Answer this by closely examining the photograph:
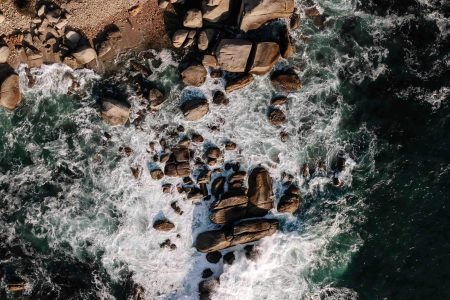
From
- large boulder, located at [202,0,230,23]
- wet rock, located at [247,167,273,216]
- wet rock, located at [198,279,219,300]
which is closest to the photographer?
large boulder, located at [202,0,230,23]

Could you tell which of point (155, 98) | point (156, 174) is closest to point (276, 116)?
point (155, 98)

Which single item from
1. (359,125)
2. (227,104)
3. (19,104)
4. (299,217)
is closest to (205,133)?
(227,104)

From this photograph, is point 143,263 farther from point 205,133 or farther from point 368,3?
point 368,3

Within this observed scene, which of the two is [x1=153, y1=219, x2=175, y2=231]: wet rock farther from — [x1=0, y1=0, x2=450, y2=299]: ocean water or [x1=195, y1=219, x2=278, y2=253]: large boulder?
[x1=195, y1=219, x2=278, y2=253]: large boulder

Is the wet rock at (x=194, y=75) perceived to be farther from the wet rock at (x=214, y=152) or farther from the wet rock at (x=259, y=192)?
the wet rock at (x=259, y=192)

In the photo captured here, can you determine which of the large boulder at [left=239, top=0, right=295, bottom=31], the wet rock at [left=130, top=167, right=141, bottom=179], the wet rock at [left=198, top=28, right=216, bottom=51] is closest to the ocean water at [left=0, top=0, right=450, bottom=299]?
the wet rock at [left=130, top=167, right=141, bottom=179]

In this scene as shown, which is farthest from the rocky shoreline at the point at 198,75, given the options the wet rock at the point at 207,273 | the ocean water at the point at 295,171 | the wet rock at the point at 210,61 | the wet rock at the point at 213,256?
the wet rock at the point at 207,273
